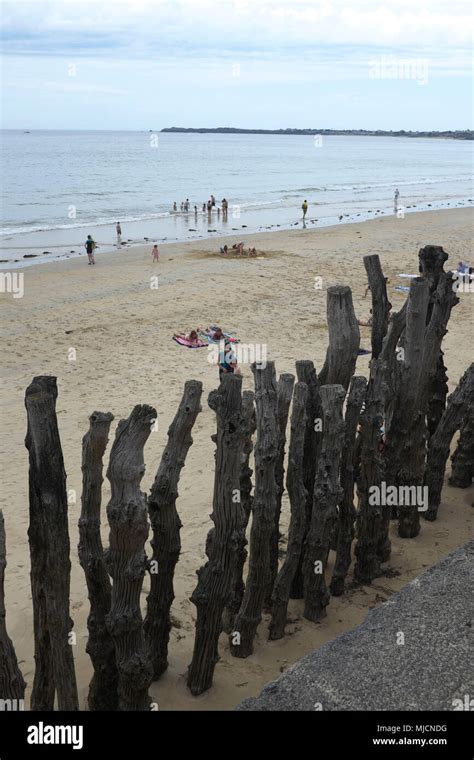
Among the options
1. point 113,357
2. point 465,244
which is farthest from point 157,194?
point 113,357

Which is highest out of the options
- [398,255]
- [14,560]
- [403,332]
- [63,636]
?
[398,255]

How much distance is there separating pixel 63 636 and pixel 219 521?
117 cm

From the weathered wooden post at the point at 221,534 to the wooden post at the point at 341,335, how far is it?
1642 mm

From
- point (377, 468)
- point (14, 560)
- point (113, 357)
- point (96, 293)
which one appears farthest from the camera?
point (96, 293)

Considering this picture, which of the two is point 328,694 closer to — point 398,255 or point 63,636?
point 63,636

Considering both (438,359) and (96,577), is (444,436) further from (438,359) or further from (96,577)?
(96,577)

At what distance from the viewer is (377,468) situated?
6.07 metres

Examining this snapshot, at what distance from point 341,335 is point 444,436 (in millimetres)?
1601

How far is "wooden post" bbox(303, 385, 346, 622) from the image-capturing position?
17.5 ft

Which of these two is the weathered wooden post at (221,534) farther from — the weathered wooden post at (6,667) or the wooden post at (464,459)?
the wooden post at (464,459)

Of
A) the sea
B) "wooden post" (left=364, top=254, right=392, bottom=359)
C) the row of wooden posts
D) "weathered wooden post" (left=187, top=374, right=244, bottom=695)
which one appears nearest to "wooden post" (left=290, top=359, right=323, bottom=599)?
the row of wooden posts

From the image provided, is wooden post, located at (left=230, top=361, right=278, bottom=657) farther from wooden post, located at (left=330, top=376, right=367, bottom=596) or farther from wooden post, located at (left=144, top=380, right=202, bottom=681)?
wooden post, located at (left=330, top=376, right=367, bottom=596)

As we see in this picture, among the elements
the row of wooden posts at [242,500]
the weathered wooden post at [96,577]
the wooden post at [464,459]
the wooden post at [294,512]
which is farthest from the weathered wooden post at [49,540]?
the wooden post at [464,459]
